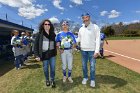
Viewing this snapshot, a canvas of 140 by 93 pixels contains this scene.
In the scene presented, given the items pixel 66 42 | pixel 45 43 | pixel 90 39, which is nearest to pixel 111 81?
pixel 90 39

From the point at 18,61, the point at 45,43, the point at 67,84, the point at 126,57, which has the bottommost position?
the point at 67,84

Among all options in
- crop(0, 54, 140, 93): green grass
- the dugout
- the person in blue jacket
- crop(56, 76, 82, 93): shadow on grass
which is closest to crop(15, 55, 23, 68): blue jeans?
crop(0, 54, 140, 93): green grass

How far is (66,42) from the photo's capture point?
7.21m

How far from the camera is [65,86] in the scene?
730cm

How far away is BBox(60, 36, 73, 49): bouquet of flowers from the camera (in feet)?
23.7

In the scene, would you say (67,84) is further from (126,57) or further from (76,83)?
(126,57)

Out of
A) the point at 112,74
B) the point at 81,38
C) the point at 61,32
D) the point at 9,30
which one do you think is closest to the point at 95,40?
the point at 81,38

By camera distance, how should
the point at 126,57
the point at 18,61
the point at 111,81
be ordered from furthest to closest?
1. the point at 126,57
2. the point at 18,61
3. the point at 111,81

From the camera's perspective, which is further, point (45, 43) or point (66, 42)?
point (66, 42)

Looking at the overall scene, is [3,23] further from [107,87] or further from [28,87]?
[107,87]

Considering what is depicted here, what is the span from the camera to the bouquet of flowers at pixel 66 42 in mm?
7227

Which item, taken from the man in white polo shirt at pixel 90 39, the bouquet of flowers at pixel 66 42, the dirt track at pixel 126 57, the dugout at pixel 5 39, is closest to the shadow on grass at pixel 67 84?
the man in white polo shirt at pixel 90 39

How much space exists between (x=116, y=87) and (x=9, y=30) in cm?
1244

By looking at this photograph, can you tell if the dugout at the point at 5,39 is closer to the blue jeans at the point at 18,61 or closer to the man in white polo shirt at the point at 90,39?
the blue jeans at the point at 18,61
